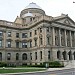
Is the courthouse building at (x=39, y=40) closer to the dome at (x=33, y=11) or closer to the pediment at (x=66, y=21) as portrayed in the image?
the pediment at (x=66, y=21)

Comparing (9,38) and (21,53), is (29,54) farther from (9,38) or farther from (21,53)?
(9,38)

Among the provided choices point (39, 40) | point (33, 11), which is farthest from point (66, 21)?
point (33, 11)

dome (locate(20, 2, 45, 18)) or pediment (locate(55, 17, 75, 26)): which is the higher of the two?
dome (locate(20, 2, 45, 18))

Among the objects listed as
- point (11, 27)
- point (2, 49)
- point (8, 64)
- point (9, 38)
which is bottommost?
point (8, 64)

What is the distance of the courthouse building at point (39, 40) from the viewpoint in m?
59.0

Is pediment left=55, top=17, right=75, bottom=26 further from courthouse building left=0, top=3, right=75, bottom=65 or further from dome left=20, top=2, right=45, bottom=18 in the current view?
dome left=20, top=2, right=45, bottom=18

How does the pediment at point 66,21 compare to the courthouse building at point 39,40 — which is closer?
the courthouse building at point 39,40

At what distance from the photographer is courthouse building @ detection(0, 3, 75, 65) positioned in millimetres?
58969

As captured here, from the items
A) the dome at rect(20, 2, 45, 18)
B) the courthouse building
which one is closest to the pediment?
the courthouse building

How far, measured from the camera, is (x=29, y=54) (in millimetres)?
66500

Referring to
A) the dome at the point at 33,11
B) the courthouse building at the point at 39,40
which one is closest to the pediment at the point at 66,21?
the courthouse building at the point at 39,40

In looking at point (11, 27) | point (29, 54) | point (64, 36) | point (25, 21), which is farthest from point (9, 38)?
point (64, 36)

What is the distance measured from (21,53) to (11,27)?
34.9 ft

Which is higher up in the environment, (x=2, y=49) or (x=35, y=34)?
(x=35, y=34)
